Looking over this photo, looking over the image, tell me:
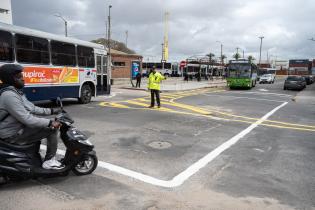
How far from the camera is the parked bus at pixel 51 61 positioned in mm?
11602

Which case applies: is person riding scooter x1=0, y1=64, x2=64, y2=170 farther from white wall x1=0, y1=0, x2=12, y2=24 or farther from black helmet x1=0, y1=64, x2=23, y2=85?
white wall x1=0, y1=0, x2=12, y2=24

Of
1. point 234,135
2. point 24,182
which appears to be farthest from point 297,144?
point 24,182

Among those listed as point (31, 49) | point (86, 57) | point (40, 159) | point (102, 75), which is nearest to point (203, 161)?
point (40, 159)

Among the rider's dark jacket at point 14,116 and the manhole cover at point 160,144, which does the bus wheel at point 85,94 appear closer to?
the manhole cover at point 160,144

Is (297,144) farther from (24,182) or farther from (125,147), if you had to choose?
(24,182)

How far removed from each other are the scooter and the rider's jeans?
7 centimetres

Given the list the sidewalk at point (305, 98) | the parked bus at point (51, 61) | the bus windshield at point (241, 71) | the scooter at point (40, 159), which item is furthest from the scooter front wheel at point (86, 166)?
the bus windshield at point (241, 71)

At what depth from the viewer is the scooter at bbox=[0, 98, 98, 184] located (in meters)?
4.41

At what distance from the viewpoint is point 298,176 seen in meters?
5.59

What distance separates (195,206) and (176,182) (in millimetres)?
904

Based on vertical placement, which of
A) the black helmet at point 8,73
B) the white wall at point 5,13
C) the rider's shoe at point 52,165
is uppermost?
the white wall at point 5,13

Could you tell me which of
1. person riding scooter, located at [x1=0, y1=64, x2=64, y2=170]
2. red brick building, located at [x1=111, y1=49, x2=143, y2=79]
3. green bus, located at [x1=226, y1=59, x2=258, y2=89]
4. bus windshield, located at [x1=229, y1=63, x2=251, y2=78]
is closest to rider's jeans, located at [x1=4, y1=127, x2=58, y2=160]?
person riding scooter, located at [x1=0, y1=64, x2=64, y2=170]

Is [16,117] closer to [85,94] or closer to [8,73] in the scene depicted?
[8,73]

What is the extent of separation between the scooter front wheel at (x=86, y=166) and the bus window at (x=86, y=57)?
1050cm
